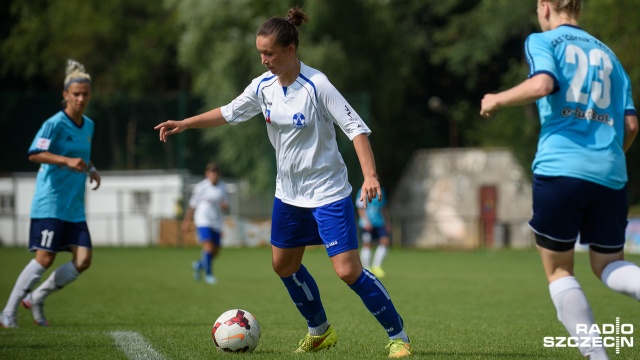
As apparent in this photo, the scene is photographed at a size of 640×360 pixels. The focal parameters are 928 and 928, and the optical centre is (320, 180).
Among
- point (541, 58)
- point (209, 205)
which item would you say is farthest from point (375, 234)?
point (541, 58)

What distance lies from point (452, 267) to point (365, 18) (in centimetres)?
1794

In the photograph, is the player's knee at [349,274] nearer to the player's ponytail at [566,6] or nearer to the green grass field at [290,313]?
the green grass field at [290,313]

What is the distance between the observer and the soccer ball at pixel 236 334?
22.1 ft

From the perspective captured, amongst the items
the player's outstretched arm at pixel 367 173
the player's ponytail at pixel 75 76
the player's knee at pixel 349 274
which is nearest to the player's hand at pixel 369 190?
the player's outstretched arm at pixel 367 173

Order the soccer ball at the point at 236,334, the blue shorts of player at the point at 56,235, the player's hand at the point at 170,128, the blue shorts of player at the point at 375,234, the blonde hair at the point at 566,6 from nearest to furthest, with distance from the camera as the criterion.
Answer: the blonde hair at the point at 566,6 → the player's hand at the point at 170,128 → the soccer ball at the point at 236,334 → the blue shorts of player at the point at 56,235 → the blue shorts of player at the point at 375,234

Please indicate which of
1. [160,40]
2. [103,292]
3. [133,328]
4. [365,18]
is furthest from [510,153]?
[133,328]

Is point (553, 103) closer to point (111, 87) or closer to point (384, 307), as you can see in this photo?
point (384, 307)

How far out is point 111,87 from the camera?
164 ft

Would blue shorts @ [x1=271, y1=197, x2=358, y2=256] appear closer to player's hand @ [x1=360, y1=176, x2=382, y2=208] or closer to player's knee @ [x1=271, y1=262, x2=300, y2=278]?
player's knee @ [x1=271, y1=262, x2=300, y2=278]

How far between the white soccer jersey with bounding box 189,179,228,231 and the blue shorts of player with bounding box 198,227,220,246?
68 mm

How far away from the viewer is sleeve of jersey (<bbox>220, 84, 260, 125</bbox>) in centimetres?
666

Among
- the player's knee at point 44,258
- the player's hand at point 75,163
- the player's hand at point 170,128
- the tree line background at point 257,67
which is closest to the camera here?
the player's hand at point 170,128

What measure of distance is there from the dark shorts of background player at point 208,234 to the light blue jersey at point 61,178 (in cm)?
843

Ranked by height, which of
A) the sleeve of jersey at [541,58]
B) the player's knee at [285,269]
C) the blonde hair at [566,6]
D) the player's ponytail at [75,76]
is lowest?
the player's knee at [285,269]
